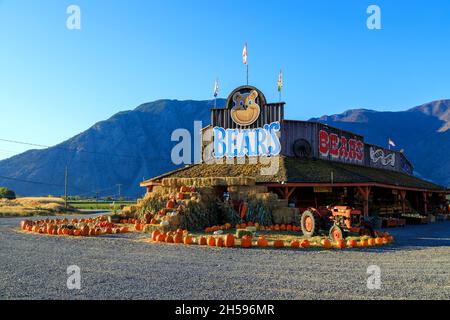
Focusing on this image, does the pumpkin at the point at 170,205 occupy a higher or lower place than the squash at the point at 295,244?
higher

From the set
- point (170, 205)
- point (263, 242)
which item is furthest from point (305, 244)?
point (170, 205)

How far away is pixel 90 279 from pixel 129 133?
171 m

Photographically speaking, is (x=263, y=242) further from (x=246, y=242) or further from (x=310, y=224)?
(x=310, y=224)

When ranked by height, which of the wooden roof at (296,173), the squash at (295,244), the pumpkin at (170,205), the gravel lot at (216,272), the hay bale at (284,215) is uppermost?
the wooden roof at (296,173)

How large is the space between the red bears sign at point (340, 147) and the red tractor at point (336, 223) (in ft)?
53.8

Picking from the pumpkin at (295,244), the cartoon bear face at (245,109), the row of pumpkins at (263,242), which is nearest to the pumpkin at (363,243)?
the row of pumpkins at (263,242)

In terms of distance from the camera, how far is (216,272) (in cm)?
988

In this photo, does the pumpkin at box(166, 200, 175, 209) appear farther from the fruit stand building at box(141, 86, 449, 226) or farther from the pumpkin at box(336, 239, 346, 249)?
the pumpkin at box(336, 239, 346, 249)

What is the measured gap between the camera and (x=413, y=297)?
7406mm

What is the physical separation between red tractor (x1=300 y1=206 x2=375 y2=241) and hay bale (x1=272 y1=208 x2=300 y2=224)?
3847 mm

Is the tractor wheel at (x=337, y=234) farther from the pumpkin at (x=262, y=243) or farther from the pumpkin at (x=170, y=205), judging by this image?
the pumpkin at (x=170, y=205)

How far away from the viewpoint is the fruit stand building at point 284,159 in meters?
28.0

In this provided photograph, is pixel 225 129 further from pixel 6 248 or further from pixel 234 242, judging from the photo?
pixel 6 248

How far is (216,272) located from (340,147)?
95.3ft
